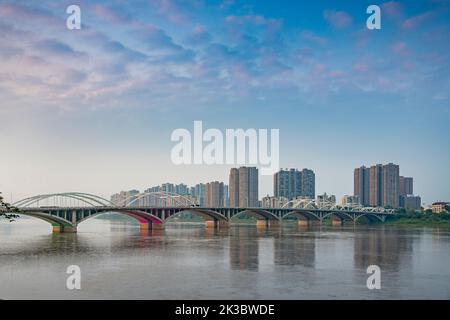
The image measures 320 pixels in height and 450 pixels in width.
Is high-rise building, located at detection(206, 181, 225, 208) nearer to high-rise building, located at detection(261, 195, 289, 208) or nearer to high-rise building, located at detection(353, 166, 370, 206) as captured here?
high-rise building, located at detection(261, 195, 289, 208)

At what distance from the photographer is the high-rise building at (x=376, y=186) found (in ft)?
592

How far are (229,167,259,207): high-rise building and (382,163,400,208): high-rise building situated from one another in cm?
5028

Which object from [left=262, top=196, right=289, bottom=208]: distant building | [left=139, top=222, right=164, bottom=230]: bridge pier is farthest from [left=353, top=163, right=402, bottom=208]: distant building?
[left=139, top=222, right=164, bottom=230]: bridge pier

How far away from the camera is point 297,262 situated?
36406mm

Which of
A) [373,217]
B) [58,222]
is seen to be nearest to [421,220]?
[373,217]

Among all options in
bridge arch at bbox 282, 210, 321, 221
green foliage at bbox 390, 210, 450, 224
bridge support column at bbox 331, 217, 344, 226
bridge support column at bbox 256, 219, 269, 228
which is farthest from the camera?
bridge support column at bbox 331, 217, 344, 226

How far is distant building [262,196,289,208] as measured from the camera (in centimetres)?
15132

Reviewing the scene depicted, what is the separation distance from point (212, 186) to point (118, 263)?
391 feet

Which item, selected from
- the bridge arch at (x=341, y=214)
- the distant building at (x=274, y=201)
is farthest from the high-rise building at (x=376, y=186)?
the bridge arch at (x=341, y=214)

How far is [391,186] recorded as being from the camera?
180m

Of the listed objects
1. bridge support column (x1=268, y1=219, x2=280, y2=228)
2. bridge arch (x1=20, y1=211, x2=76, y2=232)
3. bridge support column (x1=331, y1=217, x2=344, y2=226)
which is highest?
bridge arch (x1=20, y1=211, x2=76, y2=232)
